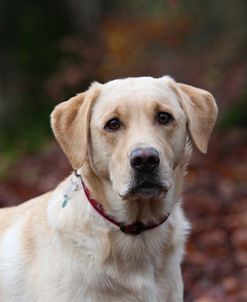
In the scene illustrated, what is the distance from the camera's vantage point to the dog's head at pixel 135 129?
13.4ft

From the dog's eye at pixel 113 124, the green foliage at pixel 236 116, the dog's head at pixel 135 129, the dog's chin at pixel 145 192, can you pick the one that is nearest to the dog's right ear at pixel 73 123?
the dog's head at pixel 135 129

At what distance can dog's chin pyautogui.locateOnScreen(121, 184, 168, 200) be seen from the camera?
162 inches

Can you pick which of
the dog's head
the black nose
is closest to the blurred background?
the dog's head

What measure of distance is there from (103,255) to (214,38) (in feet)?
49.9

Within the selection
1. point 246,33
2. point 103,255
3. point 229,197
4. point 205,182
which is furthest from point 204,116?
point 246,33

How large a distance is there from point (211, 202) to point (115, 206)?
4616 mm

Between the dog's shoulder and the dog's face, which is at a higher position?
the dog's face

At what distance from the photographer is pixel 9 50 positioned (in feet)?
46.5

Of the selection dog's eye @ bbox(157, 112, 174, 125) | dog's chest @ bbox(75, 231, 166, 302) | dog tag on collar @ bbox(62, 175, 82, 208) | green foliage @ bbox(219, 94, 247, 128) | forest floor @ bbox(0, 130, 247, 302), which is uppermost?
dog's eye @ bbox(157, 112, 174, 125)

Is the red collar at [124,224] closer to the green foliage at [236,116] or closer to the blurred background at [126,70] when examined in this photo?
the blurred background at [126,70]

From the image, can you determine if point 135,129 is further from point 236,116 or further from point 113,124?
point 236,116

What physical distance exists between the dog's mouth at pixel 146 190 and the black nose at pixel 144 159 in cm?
9

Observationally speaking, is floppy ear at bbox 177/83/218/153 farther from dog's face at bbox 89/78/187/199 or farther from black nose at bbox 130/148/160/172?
black nose at bbox 130/148/160/172

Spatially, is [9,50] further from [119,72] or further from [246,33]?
[246,33]
